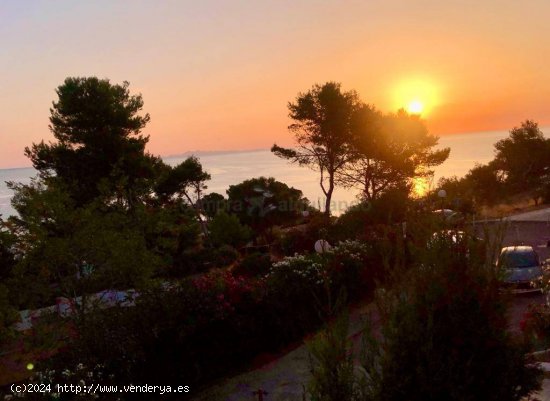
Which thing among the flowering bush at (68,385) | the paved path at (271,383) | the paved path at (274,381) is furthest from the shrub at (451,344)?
the flowering bush at (68,385)

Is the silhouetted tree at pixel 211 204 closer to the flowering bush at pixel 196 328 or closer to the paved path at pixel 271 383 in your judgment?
the flowering bush at pixel 196 328

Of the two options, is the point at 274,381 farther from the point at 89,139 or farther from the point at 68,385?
the point at 89,139

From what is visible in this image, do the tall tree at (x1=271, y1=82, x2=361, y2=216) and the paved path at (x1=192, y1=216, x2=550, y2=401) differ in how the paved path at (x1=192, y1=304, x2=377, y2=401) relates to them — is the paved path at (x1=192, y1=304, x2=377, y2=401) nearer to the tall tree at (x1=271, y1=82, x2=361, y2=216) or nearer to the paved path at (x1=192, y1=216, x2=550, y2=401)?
the paved path at (x1=192, y1=216, x2=550, y2=401)

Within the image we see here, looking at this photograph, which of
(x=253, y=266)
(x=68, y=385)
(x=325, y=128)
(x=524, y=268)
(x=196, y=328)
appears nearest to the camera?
(x=68, y=385)

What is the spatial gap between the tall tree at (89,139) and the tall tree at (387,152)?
46.3 feet

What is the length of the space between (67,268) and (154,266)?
1.79 m

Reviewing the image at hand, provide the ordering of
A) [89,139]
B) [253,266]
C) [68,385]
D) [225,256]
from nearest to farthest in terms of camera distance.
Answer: [68,385], [253,266], [89,139], [225,256]

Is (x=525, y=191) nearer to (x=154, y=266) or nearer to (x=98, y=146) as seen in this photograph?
(x=98, y=146)

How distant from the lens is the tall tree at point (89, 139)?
26016 millimetres

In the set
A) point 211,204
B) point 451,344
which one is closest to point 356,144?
point 211,204

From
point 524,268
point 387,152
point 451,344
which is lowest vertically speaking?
point 524,268

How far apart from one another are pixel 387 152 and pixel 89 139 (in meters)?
19.2

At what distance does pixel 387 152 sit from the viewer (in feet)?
113

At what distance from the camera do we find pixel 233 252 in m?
29.3
